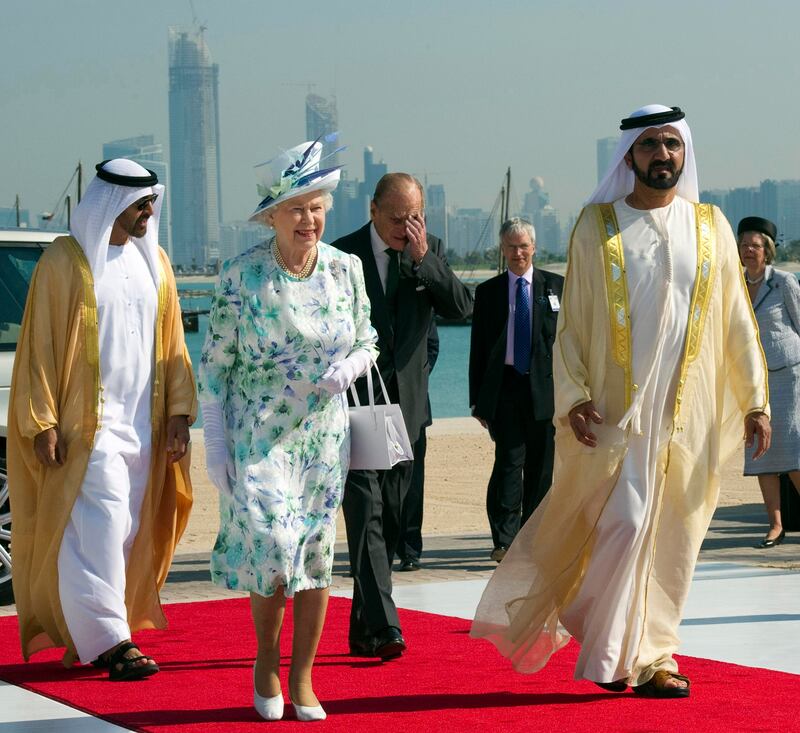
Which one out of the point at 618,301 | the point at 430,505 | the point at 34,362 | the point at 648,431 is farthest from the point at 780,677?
the point at 430,505

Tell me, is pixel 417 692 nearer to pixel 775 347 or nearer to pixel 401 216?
pixel 401 216

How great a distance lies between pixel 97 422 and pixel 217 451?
4.27ft

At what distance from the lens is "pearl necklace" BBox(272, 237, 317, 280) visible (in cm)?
596

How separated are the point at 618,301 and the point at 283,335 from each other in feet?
4.01

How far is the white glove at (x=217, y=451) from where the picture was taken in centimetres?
580

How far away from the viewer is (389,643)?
6836 mm

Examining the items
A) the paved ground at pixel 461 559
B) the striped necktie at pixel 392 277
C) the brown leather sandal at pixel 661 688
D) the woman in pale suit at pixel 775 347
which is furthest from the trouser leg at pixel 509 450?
the brown leather sandal at pixel 661 688

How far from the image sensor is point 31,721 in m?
5.92

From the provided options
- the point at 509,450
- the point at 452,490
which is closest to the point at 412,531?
the point at 509,450

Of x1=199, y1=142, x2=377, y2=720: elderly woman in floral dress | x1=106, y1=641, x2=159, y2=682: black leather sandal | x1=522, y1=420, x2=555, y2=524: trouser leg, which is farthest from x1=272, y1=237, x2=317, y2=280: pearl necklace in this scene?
x1=522, y1=420, x2=555, y2=524: trouser leg

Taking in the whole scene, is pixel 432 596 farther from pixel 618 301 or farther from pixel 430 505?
pixel 430 505

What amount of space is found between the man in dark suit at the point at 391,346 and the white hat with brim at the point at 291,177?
52.5 inches

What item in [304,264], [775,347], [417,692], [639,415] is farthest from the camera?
[775,347]

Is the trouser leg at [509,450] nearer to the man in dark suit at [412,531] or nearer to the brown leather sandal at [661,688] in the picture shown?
the man in dark suit at [412,531]
